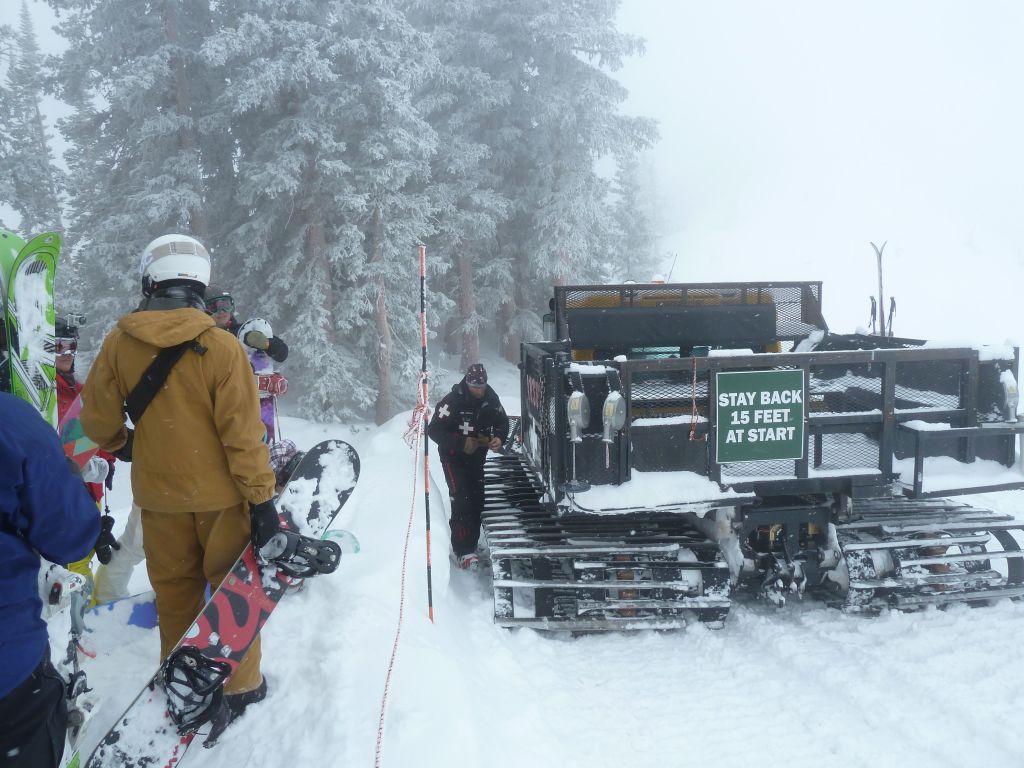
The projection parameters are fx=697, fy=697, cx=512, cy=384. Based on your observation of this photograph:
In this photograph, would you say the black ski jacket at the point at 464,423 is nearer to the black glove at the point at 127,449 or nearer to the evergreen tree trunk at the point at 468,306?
the black glove at the point at 127,449

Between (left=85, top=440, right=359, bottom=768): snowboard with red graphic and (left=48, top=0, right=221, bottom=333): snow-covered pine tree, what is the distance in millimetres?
14458

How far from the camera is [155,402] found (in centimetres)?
296

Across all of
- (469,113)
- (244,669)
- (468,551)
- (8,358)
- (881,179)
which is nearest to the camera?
(8,358)

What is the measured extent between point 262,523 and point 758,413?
3310 mm

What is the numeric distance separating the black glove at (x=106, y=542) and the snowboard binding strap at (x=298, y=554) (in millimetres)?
672

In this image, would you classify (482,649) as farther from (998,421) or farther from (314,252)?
(314,252)

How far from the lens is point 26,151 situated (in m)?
18.9

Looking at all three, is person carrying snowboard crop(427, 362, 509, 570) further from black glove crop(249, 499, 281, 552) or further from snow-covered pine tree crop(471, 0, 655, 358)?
snow-covered pine tree crop(471, 0, 655, 358)

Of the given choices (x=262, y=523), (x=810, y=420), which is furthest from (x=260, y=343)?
(x=810, y=420)

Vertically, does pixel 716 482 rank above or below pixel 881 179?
below

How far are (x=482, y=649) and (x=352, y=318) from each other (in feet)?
44.9

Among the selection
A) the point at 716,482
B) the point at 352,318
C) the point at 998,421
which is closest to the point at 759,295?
the point at 998,421

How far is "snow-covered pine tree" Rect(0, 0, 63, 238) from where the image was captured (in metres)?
17.9

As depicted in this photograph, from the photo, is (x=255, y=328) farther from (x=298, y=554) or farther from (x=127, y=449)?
(x=298, y=554)
